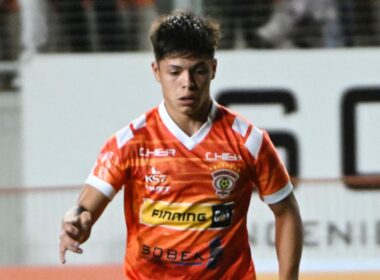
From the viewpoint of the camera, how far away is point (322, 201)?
9883 mm

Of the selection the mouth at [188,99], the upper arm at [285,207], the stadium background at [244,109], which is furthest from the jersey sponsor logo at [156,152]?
the stadium background at [244,109]

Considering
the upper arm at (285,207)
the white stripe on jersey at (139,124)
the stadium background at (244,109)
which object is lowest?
the stadium background at (244,109)

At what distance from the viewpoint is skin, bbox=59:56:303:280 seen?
15.6 ft

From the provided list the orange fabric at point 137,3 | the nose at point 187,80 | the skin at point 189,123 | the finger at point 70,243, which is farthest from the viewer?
the orange fabric at point 137,3

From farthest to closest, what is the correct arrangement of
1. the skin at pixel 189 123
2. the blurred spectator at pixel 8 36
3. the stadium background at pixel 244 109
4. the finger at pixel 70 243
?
the blurred spectator at pixel 8 36
the stadium background at pixel 244 109
the skin at pixel 189 123
the finger at pixel 70 243

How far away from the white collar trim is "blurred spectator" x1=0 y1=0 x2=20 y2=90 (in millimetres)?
5272

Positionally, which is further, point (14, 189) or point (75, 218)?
point (14, 189)

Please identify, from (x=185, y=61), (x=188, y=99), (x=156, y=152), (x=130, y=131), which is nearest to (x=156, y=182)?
(x=156, y=152)

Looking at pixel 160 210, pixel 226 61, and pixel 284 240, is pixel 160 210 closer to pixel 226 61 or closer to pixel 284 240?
pixel 284 240

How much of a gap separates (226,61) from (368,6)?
1168 mm

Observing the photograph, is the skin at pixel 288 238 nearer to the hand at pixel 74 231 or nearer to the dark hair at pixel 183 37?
the dark hair at pixel 183 37

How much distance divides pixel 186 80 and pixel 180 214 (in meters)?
0.52

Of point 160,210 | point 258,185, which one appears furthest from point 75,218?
point 258,185

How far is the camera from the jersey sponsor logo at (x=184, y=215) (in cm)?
500
